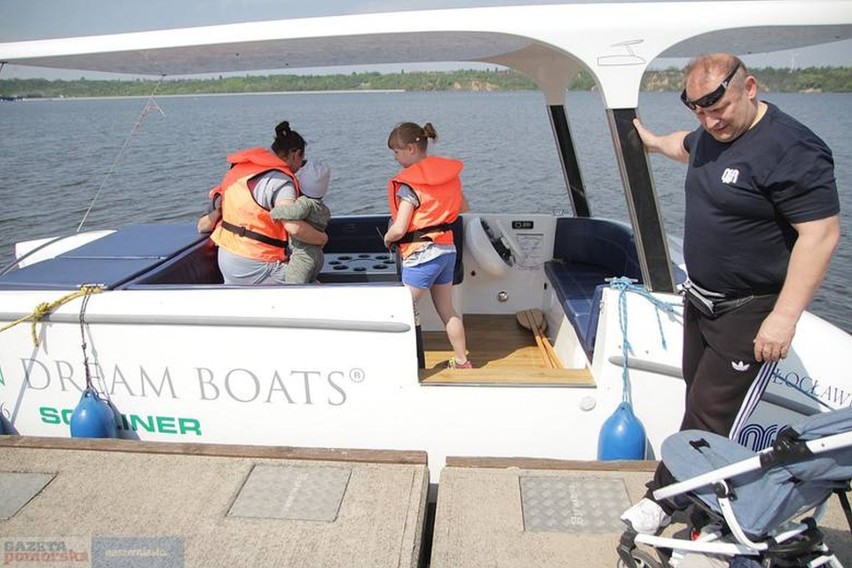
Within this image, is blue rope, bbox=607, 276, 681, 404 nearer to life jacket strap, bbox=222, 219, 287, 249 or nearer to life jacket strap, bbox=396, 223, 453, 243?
life jacket strap, bbox=396, 223, 453, 243

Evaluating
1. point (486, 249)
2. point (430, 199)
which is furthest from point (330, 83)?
point (430, 199)

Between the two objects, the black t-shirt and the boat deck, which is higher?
the black t-shirt

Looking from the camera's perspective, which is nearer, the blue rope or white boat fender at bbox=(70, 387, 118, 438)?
the blue rope

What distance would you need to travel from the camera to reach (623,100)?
2.74 m

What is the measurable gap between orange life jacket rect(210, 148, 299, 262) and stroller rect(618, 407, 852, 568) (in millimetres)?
2130

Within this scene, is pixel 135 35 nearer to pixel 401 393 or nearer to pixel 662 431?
pixel 401 393

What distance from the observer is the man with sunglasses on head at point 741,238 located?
76.0 inches

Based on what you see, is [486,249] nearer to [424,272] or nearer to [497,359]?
[497,359]

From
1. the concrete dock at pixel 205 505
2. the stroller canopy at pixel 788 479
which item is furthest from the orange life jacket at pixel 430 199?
the stroller canopy at pixel 788 479

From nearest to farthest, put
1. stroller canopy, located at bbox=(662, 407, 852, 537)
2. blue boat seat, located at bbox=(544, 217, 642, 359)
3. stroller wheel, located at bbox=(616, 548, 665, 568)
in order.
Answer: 1. stroller canopy, located at bbox=(662, 407, 852, 537)
2. stroller wheel, located at bbox=(616, 548, 665, 568)
3. blue boat seat, located at bbox=(544, 217, 642, 359)

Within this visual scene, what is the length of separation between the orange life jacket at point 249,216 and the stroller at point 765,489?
213 cm

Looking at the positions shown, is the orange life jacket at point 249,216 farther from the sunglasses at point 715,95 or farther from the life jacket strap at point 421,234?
the sunglasses at point 715,95

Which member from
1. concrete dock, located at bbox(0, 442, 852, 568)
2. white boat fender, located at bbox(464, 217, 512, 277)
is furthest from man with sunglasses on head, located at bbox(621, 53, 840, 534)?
white boat fender, located at bbox(464, 217, 512, 277)

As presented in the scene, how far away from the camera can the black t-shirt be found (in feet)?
6.29
